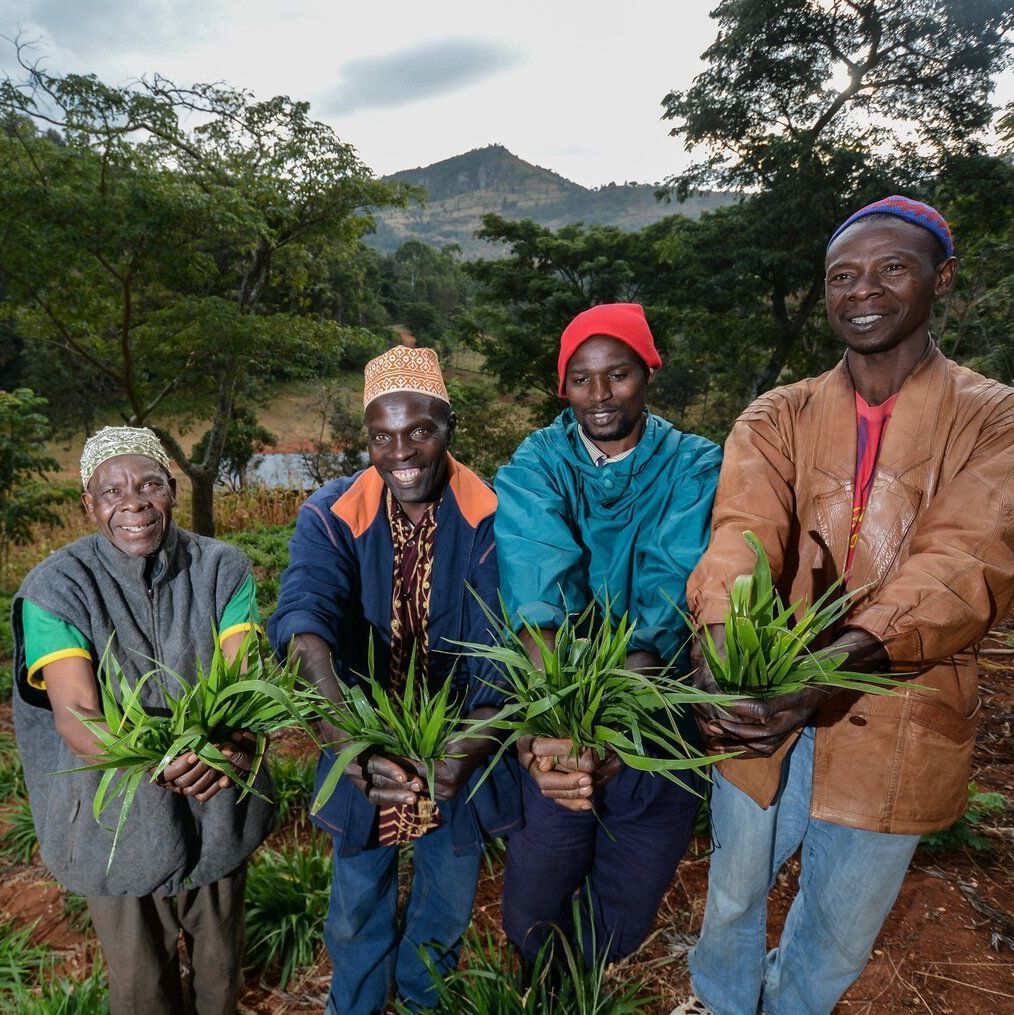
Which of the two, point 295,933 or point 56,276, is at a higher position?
point 56,276

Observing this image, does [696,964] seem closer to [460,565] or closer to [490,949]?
[490,949]

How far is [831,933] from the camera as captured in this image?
6.12 feet

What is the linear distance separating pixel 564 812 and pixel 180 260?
7780 millimetres

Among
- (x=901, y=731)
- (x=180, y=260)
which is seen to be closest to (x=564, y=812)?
(x=901, y=731)

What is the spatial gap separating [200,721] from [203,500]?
886 centimetres

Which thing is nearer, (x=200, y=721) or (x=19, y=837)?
(x=200, y=721)

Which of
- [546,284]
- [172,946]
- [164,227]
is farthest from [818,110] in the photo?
[172,946]

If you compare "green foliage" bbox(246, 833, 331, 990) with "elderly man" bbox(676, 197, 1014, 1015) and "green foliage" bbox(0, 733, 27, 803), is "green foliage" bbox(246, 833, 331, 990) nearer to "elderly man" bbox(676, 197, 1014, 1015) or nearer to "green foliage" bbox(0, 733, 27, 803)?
"elderly man" bbox(676, 197, 1014, 1015)

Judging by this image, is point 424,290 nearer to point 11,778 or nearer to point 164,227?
point 164,227

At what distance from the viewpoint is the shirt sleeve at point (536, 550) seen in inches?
70.3

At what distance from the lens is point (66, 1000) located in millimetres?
2148

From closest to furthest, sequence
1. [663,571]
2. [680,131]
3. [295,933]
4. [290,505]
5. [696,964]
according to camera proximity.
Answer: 1. [663,571]
2. [696,964]
3. [295,933]
4. [290,505]
5. [680,131]

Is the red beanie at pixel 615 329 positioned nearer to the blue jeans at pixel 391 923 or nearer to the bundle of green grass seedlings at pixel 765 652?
the bundle of green grass seedlings at pixel 765 652

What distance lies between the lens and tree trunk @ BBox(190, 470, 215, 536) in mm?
9266
